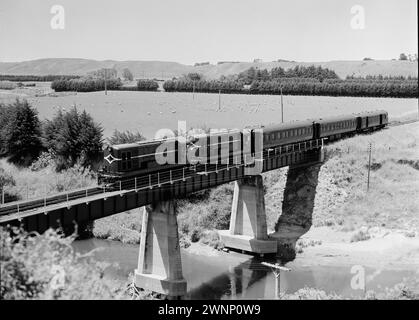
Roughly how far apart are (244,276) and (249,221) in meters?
7.04

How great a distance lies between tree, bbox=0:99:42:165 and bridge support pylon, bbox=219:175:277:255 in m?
32.4

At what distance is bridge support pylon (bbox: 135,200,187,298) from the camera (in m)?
34.2

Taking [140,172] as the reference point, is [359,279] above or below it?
below

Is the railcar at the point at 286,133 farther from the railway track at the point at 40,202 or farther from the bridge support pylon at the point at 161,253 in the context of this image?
the railway track at the point at 40,202

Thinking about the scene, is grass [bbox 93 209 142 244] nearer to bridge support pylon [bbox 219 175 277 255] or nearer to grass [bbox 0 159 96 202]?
grass [bbox 0 159 96 202]

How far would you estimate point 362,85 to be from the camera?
116500mm

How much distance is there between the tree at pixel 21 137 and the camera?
68188 mm

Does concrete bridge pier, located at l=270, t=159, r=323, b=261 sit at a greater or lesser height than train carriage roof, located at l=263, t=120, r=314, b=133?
lesser

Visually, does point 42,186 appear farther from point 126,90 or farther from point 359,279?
point 126,90

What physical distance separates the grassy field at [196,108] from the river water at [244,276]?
3354cm

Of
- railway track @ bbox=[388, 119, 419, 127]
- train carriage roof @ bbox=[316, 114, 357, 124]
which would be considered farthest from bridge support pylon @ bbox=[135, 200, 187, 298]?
railway track @ bbox=[388, 119, 419, 127]

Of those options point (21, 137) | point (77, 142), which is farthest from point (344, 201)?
point (21, 137)
